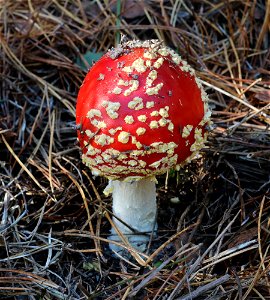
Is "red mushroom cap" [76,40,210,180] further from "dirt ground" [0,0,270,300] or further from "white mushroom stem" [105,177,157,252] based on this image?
"dirt ground" [0,0,270,300]

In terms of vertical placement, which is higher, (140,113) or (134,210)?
(140,113)

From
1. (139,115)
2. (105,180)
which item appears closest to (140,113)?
(139,115)

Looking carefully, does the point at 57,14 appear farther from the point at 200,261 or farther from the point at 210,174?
the point at 200,261

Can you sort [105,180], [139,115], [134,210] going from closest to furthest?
[139,115]
[134,210]
[105,180]

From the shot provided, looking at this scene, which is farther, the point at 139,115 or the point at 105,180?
the point at 105,180

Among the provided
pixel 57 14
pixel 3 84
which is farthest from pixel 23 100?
pixel 57 14

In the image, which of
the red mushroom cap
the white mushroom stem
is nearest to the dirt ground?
the white mushroom stem

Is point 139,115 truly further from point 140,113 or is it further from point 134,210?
point 134,210
